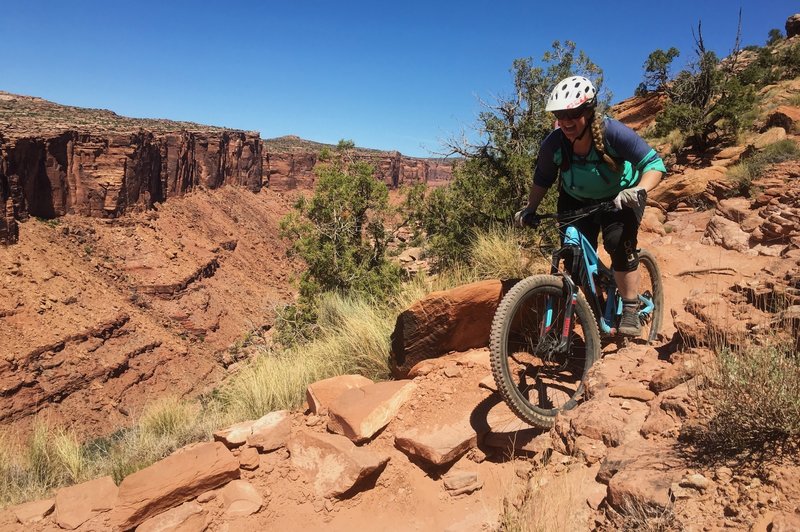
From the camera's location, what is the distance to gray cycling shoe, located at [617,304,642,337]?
3455 mm

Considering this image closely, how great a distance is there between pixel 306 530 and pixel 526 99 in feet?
29.7

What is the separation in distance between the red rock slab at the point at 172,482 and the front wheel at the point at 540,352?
192 cm

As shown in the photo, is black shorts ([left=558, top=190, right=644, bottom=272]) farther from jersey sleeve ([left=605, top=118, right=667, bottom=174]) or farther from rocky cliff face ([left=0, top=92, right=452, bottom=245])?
rocky cliff face ([left=0, top=92, right=452, bottom=245])

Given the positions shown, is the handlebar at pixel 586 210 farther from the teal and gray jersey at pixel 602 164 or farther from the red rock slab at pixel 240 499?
the red rock slab at pixel 240 499

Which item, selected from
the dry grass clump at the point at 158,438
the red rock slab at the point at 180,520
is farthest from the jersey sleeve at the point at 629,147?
the dry grass clump at the point at 158,438

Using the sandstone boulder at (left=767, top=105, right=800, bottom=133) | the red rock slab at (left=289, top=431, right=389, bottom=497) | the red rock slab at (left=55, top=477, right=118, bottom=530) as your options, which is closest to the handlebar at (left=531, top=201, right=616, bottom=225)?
the red rock slab at (left=289, top=431, right=389, bottom=497)

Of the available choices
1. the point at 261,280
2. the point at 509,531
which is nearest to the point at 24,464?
the point at 509,531

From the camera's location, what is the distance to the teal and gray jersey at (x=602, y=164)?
2996 millimetres

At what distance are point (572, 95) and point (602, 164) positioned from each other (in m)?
0.53

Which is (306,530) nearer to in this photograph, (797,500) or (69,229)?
(797,500)

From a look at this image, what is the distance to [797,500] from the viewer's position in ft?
5.12

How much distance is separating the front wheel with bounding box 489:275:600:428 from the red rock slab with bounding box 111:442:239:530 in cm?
192

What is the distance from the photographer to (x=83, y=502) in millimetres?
3025

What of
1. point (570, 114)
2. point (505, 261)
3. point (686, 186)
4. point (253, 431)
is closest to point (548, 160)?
point (570, 114)
